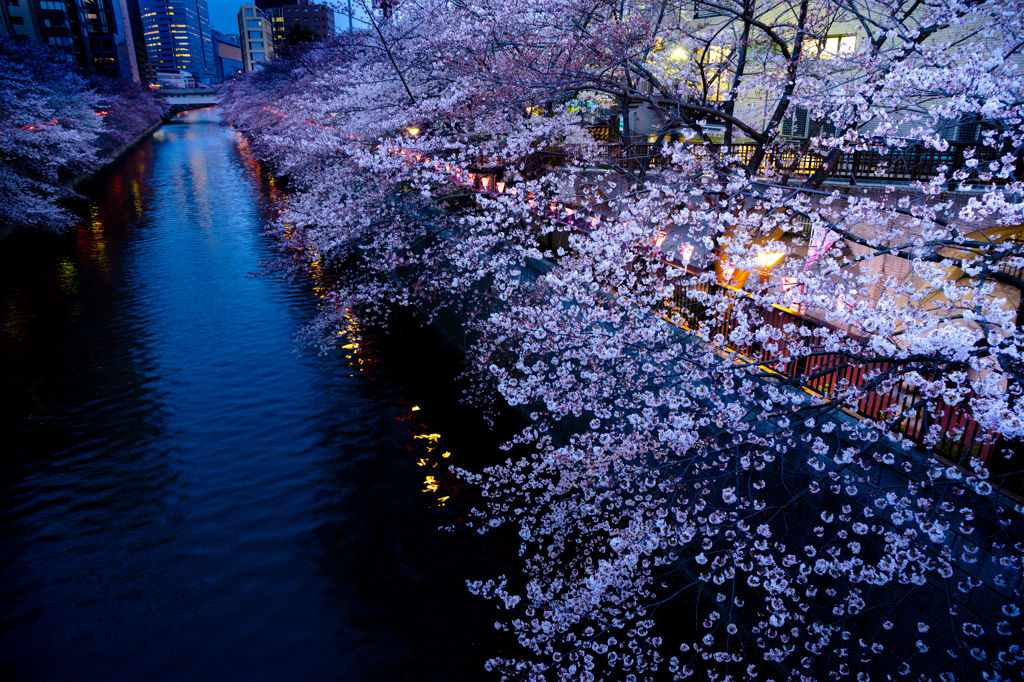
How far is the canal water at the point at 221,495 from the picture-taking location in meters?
8.20

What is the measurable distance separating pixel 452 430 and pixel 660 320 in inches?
268

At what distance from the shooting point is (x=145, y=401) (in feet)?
45.7

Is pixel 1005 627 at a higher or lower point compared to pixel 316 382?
higher

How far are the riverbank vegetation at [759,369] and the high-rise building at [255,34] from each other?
149 metres

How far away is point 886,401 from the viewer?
714 centimetres

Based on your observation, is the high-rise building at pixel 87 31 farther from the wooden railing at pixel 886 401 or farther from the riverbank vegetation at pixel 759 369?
the wooden railing at pixel 886 401

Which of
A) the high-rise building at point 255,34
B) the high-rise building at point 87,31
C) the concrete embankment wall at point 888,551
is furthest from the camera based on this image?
the high-rise building at point 255,34

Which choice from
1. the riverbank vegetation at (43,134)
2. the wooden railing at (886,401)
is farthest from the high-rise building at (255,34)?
the wooden railing at (886,401)

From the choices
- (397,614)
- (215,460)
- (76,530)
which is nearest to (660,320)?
(397,614)

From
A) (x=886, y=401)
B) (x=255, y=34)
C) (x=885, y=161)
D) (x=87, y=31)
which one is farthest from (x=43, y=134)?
(x=255, y=34)

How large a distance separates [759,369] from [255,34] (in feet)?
539

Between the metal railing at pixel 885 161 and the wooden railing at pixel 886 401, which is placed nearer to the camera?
the wooden railing at pixel 886 401

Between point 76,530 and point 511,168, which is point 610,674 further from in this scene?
point 511,168

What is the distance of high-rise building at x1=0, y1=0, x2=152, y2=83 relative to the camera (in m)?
73.9
